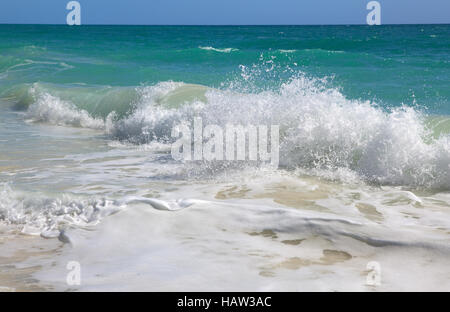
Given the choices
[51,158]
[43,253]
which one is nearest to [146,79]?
[51,158]

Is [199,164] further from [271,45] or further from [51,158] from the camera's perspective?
[271,45]

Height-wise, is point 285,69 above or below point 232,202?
above

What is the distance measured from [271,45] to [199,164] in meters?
25.1

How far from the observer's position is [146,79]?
16250 mm

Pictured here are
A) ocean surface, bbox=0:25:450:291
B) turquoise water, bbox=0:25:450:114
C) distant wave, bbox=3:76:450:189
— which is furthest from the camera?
turquoise water, bbox=0:25:450:114

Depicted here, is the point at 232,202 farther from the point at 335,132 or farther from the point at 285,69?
the point at 285,69

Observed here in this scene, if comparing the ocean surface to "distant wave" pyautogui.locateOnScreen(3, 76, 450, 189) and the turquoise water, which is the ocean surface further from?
the turquoise water

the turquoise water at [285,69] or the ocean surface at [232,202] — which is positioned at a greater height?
the turquoise water at [285,69]

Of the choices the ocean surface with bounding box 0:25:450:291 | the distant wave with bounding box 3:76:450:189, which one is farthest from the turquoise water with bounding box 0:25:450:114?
the distant wave with bounding box 3:76:450:189

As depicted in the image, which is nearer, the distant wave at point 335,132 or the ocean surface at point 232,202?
the ocean surface at point 232,202

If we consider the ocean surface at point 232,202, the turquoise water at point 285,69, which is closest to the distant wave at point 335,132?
the ocean surface at point 232,202

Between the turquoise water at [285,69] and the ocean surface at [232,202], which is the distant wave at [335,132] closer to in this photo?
the ocean surface at [232,202]

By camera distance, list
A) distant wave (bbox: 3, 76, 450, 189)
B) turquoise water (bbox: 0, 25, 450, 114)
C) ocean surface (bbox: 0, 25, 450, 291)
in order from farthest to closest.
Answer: turquoise water (bbox: 0, 25, 450, 114), distant wave (bbox: 3, 76, 450, 189), ocean surface (bbox: 0, 25, 450, 291)

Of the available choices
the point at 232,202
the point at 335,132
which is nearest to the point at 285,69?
the point at 335,132
